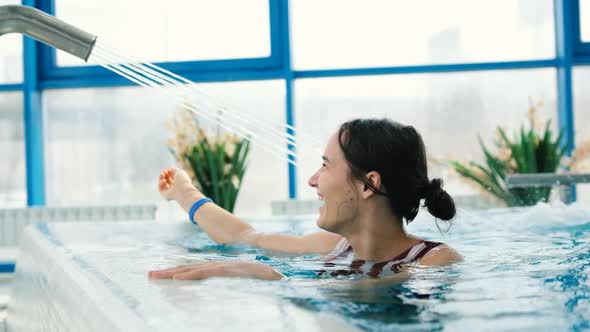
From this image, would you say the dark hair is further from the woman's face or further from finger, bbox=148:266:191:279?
finger, bbox=148:266:191:279

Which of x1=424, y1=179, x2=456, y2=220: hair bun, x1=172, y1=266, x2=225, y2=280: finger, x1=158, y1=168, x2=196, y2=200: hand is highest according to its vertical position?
x1=158, y1=168, x2=196, y2=200: hand

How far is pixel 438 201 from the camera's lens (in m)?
1.95

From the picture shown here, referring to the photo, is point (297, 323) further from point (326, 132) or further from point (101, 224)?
point (326, 132)

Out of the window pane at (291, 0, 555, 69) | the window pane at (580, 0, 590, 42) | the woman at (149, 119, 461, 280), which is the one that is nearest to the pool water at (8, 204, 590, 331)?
the woman at (149, 119, 461, 280)

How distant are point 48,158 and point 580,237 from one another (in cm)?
410

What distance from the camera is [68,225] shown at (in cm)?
321

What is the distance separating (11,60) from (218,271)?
4.55 m

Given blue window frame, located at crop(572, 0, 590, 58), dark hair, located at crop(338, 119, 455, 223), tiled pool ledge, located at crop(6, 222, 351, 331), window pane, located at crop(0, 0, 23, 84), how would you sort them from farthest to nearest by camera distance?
window pane, located at crop(0, 0, 23, 84)
blue window frame, located at crop(572, 0, 590, 58)
dark hair, located at crop(338, 119, 455, 223)
tiled pool ledge, located at crop(6, 222, 351, 331)

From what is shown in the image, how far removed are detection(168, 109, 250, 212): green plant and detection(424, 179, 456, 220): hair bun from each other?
293cm

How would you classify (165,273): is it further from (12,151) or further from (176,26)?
(12,151)

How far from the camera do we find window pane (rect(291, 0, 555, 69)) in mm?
5629

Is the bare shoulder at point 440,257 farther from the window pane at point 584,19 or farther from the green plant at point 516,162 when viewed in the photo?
the window pane at point 584,19

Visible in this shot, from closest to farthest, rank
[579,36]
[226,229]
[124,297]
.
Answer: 1. [124,297]
2. [226,229]
3. [579,36]

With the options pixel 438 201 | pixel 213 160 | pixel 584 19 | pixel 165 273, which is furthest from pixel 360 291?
A: pixel 584 19
